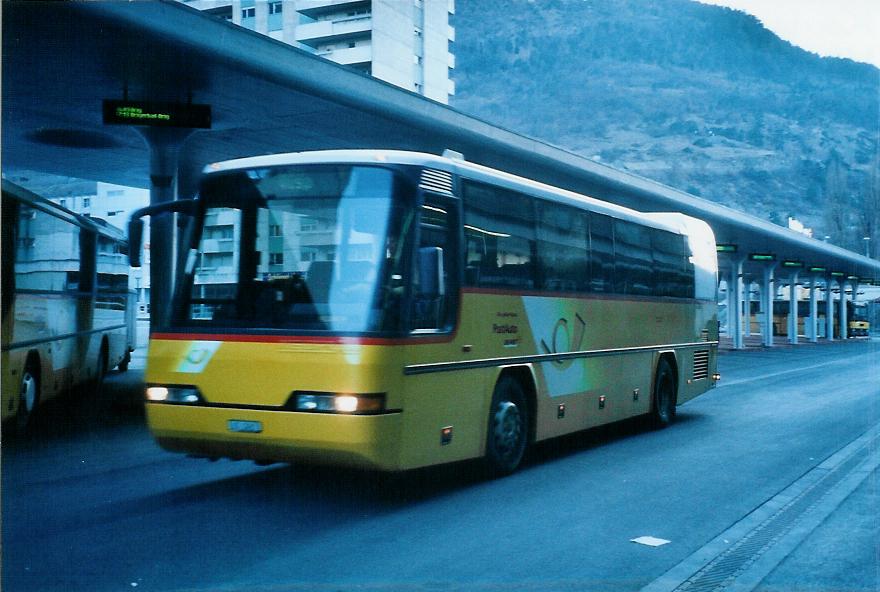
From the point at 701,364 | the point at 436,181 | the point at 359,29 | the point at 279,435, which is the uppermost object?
the point at 359,29

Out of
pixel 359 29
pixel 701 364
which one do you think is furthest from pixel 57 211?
pixel 359 29

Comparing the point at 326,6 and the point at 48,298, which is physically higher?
the point at 326,6

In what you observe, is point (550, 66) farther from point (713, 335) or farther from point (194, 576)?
point (194, 576)

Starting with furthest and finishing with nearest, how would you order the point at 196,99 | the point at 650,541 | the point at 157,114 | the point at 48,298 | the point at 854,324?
the point at 854,324 < the point at 196,99 < the point at 157,114 < the point at 48,298 < the point at 650,541

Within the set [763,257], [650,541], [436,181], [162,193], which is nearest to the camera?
[650,541]

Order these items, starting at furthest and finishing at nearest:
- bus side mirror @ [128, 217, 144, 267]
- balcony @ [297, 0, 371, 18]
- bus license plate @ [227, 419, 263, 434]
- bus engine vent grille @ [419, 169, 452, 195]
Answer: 1. balcony @ [297, 0, 371, 18]
2. bus side mirror @ [128, 217, 144, 267]
3. bus engine vent grille @ [419, 169, 452, 195]
4. bus license plate @ [227, 419, 263, 434]

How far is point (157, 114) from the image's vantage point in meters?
16.7

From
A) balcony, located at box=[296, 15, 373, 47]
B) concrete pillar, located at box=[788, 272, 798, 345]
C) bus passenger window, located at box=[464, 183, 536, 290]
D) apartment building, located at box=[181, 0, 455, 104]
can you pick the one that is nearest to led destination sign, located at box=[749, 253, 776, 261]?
concrete pillar, located at box=[788, 272, 798, 345]

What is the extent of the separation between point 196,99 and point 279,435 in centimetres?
1144

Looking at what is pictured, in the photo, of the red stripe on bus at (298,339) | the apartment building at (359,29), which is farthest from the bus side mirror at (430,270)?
the apartment building at (359,29)

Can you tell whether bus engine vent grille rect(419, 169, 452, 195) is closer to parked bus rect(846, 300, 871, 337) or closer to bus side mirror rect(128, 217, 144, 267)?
bus side mirror rect(128, 217, 144, 267)

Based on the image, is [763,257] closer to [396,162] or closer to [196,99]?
[196,99]

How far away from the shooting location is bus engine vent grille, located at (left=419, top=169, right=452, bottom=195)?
27.3 feet

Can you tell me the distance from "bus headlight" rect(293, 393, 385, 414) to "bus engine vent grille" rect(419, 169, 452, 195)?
75.2 inches
